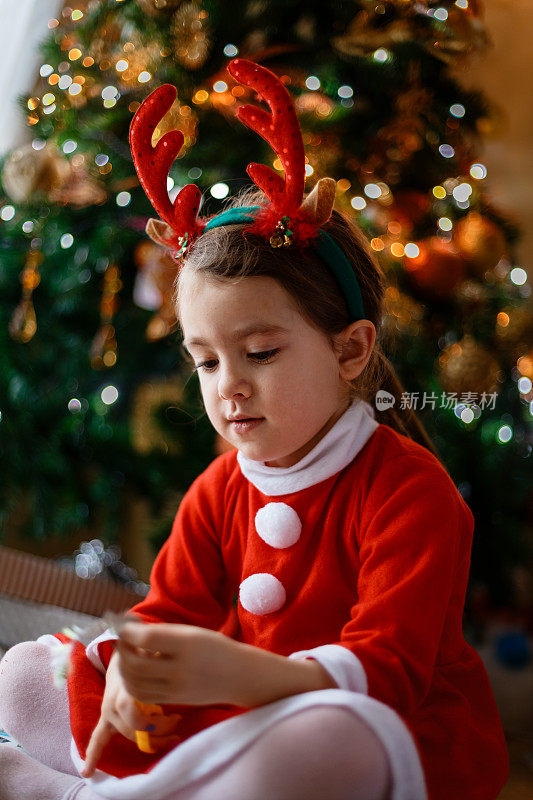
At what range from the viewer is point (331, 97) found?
4.53 ft

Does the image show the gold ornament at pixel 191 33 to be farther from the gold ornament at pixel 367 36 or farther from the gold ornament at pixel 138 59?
the gold ornament at pixel 367 36

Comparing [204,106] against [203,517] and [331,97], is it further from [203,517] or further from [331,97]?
[203,517]

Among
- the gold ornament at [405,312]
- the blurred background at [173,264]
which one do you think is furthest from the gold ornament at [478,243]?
the gold ornament at [405,312]

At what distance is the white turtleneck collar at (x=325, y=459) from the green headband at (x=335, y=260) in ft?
0.38

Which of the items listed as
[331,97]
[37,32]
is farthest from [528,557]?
[37,32]

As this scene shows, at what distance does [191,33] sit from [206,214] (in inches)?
12.3

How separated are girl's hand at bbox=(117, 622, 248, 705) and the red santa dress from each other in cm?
4

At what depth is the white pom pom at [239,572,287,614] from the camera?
0.79 m

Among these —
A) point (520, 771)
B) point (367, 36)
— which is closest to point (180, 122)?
point (367, 36)

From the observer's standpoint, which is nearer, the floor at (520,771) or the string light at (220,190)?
the floor at (520,771)

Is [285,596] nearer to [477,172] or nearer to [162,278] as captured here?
[162,278]

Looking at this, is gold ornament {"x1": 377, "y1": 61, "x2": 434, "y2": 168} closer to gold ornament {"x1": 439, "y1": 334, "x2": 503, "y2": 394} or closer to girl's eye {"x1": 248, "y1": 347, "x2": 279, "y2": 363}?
gold ornament {"x1": 439, "y1": 334, "x2": 503, "y2": 394}

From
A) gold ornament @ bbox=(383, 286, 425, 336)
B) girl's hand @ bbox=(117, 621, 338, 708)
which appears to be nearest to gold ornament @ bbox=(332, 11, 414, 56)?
gold ornament @ bbox=(383, 286, 425, 336)

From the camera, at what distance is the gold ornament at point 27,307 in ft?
4.80
